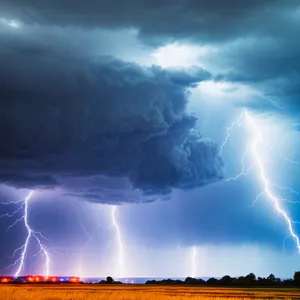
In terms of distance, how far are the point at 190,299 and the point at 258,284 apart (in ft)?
109

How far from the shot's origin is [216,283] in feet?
241

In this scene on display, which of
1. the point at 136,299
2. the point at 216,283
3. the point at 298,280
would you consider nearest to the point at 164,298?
the point at 136,299

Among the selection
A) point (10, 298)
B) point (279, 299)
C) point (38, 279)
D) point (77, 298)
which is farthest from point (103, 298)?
point (38, 279)

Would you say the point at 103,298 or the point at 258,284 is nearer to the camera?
the point at 103,298

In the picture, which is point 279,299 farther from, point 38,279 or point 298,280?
point 38,279

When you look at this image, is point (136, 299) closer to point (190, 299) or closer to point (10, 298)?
point (190, 299)

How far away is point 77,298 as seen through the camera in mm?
41406

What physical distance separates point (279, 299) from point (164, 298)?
23.3 feet

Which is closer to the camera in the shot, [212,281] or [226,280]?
[226,280]

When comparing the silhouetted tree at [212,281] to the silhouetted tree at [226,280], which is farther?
the silhouetted tree at [212,281]

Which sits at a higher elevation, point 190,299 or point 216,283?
point 216,283

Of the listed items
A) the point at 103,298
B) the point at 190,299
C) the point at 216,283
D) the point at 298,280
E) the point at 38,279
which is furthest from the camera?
the point at 38,279

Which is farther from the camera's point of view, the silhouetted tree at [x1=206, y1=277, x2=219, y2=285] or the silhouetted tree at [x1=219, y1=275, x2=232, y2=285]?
the silhouetted tree at [x1=206, y1=277, x2=219, y2=285]

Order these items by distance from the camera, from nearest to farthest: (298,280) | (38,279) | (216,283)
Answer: (298,280) → (216,283) → (38,279)
